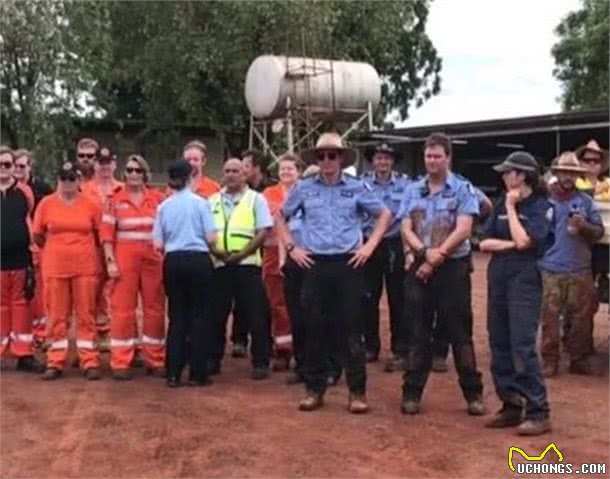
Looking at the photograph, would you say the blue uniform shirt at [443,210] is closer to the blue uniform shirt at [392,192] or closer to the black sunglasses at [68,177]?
the blue uniform shirt at [392,192]

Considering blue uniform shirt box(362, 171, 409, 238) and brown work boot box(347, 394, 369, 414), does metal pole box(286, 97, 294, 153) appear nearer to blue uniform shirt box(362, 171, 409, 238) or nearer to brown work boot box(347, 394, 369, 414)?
blue uniform shirt box(362, 171, 409, 238)

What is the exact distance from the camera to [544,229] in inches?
258

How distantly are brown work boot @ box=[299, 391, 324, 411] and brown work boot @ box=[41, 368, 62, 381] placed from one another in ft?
7.36

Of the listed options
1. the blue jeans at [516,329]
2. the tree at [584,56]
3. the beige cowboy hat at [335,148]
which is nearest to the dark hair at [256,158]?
the beige cowboy hat at [335,148]

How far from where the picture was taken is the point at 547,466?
589cm

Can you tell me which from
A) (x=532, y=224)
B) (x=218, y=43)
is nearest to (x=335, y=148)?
(x=532, y=224)

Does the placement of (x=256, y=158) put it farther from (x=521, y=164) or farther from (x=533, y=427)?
(x=533, y=427)

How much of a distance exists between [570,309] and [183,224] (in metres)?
3.29

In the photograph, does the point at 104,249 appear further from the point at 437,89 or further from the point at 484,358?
the point at 437,89

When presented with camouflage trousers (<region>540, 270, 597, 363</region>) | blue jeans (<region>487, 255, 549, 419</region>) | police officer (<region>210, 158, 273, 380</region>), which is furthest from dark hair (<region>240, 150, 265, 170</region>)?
blue jeans (<region>487, 255, 549, 419</region>)

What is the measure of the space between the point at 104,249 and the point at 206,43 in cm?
1982

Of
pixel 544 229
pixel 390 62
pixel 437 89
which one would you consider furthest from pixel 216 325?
pixel 437 89

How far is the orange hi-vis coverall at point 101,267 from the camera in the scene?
8.58 meters

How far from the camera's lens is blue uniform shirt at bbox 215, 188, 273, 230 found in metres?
8.29
